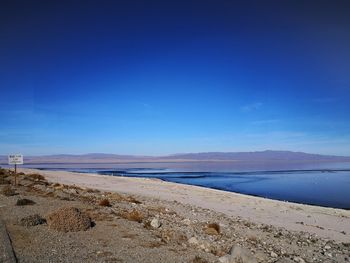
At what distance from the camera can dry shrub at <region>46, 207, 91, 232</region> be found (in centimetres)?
1130

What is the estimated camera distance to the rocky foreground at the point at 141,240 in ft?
30.2

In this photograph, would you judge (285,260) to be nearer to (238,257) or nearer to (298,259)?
(298,259)

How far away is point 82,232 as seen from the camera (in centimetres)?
1127

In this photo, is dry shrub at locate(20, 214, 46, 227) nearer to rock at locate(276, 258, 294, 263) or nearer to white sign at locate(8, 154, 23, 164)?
rock at locate(276, 258, 294, 263)

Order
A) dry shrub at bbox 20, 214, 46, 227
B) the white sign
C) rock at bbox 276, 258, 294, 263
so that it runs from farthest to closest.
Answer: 1. the white sign
2. dry shrub at bbox 20, 214, 46, 227
3. rock at bbox 276, 258, 294, 263

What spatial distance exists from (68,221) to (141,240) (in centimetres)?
254

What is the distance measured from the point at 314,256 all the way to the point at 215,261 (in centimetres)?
395

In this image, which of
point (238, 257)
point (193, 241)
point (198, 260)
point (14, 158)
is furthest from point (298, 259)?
point (14, 158)

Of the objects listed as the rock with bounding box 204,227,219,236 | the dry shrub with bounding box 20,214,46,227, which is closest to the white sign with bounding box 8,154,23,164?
the dry shrub with bounding box 20,214,46,227

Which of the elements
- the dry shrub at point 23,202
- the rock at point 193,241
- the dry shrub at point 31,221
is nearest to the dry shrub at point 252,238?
the rock at point 193,241

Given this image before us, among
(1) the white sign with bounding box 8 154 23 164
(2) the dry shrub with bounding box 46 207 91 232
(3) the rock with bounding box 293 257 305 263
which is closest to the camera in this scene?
(3) the rock with bounding box 293 257 305 263

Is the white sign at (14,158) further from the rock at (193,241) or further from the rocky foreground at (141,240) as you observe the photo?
the rock at (193,241)

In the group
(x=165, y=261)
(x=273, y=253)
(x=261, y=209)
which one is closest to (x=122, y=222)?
(x=165, y=261)

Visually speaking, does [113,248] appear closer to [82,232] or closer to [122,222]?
[82,232]
